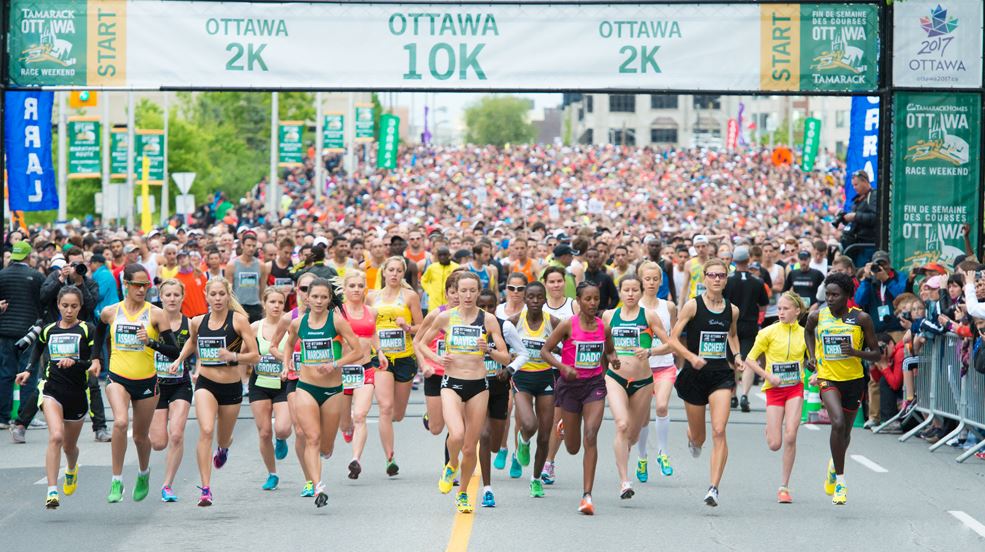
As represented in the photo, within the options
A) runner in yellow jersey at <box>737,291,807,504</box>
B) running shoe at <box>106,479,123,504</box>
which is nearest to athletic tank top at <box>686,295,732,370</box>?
runner in yellow jersey at <box>737,291,807,504</box>

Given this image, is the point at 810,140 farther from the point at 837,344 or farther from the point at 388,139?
the point at 837,344

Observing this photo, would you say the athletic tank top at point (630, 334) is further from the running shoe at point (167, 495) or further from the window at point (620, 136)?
the window at point (620, 136)

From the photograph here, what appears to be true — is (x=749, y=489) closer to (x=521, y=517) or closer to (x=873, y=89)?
(x=521, y=517)

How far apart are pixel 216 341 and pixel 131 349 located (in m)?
0.61

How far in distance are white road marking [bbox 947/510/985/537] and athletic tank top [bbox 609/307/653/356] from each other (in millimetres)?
2562

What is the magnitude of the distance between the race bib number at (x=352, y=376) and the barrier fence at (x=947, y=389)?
5.96 metres

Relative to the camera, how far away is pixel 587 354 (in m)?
12.0

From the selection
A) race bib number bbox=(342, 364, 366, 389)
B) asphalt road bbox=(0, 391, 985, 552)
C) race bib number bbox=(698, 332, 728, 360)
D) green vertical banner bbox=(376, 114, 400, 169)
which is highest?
green vertical banner bbox=(376, 114, 400, 169)

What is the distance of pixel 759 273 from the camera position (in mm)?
21875

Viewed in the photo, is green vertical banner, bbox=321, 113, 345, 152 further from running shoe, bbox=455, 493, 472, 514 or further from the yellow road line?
running shoe, bbox=455, 493, 472, 514

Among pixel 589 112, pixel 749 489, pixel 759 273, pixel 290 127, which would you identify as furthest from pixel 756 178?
pixel 589 112

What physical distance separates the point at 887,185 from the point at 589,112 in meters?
157

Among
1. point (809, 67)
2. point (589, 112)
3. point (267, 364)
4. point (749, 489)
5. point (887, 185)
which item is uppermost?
point (589, 112)

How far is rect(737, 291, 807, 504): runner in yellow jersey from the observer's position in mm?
12250
